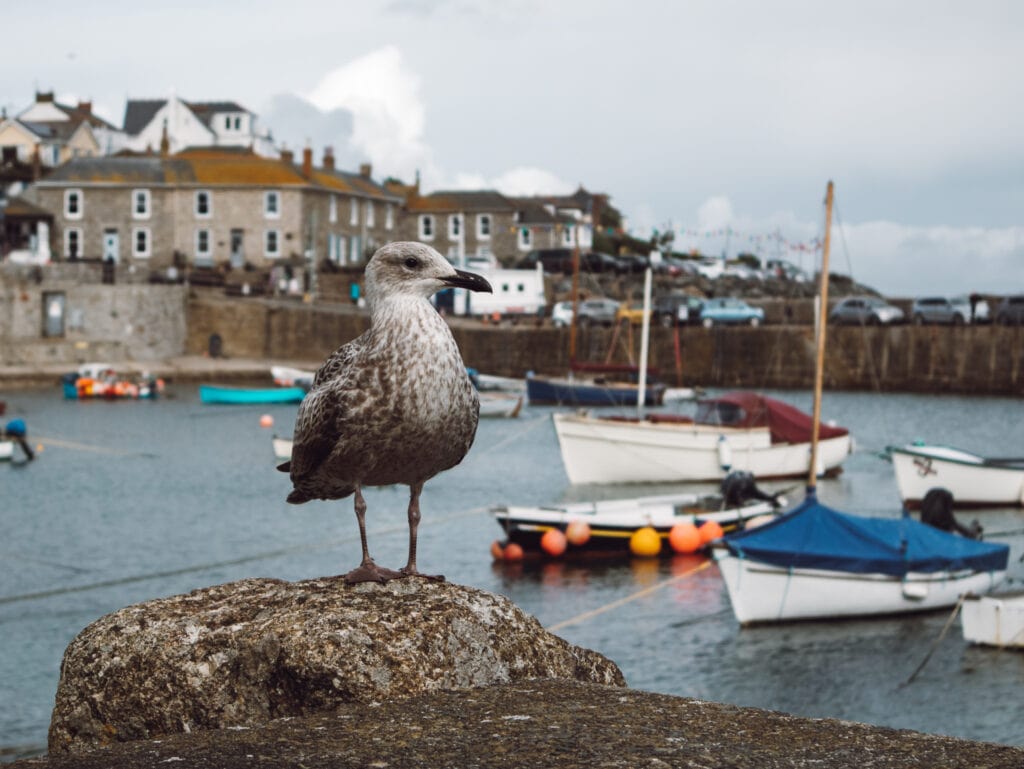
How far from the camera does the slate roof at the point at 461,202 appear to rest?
10450cm

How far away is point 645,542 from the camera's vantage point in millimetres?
32062

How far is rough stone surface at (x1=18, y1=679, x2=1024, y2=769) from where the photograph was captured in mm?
5094

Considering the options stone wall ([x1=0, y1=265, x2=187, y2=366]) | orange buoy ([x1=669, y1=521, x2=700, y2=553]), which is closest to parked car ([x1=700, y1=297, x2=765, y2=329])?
stone wall ([x1=0, y1=265, x2=187, y2=366])

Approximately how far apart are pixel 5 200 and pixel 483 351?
125 feet

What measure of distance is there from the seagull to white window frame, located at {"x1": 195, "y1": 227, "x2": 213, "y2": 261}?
88932 millimetres

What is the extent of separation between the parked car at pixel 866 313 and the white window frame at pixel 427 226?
35.2 meters

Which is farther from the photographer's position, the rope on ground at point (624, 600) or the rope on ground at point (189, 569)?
the rope on ground at point (189, 569)

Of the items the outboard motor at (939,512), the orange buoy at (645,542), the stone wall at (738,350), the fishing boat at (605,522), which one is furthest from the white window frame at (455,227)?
the outboard motor at (939,512)

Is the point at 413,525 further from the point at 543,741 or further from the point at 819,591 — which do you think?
the point at 819,591

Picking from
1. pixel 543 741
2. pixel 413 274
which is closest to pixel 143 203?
pixel 413 274

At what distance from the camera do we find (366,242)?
9975 cm

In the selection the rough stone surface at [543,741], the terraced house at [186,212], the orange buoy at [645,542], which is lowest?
the orange buoy at [645,542]

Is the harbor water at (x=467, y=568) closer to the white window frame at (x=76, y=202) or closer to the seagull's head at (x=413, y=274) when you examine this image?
the seagull's head at (x=413, y=274)

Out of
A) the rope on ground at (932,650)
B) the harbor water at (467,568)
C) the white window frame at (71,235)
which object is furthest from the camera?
the white window frame at (71,235)
